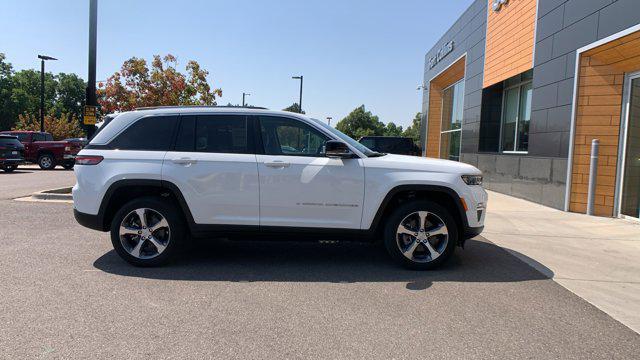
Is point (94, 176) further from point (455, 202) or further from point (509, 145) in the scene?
point (509, 145)

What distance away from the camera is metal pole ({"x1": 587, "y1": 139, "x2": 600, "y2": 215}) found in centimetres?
975

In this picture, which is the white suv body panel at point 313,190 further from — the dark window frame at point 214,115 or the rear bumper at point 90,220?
the rear bumper at point 90,220

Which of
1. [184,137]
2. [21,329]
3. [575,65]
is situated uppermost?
[575,65]

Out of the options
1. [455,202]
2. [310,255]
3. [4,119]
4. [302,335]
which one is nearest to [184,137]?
[310,255]

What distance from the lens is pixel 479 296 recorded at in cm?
459

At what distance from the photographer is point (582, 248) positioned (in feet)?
22.6

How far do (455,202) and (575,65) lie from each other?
697cm

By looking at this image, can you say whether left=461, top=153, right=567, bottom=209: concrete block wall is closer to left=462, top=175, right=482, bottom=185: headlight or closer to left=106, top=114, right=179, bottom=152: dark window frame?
left=462, top=175, right=482, bottom=185: headlight

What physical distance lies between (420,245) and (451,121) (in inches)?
764

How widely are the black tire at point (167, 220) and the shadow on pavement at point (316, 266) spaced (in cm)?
11

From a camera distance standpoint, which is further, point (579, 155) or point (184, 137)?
point (579, 155)

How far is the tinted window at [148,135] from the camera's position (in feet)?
17.8

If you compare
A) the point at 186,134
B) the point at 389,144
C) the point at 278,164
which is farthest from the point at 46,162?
the point at 278,164

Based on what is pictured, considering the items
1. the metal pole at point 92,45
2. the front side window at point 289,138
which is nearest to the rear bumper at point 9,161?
the metal pole at point 92,45
